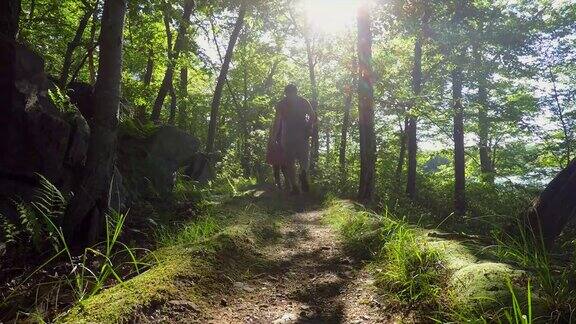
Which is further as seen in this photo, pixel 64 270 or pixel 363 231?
pixel 363 231

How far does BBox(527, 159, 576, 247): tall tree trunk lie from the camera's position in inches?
170

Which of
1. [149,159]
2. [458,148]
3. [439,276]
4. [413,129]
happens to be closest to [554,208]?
[439,276]

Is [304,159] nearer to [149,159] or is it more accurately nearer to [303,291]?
[149,159]

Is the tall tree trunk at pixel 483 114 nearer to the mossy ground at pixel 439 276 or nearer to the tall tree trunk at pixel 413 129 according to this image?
the tall tree trunk at pixel 413 129

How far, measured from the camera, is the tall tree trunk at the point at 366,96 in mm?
7934

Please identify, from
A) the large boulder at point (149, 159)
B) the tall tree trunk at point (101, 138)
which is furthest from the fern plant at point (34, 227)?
the large boulder at point (149, 159)

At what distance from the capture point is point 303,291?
329 cm

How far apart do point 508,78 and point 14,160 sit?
68.7 ft

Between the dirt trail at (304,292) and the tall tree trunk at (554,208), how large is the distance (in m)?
2.16

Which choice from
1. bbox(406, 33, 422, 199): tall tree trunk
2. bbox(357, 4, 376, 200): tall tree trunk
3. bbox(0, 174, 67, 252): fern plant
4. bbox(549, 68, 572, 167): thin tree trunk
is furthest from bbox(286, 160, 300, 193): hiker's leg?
bbox(549, 68, 572, 167): thin tree trunk

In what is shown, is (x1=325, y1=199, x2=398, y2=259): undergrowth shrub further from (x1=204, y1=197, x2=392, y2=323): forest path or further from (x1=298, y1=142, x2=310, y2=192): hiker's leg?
(x1=298, y1=142, x2=310, y2=192): hiker's leg

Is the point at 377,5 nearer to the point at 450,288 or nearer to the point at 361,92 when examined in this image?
the point at 361,92

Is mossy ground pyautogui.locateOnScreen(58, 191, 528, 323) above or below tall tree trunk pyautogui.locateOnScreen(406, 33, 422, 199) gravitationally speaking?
below

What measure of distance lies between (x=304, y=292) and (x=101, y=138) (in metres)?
2.43
